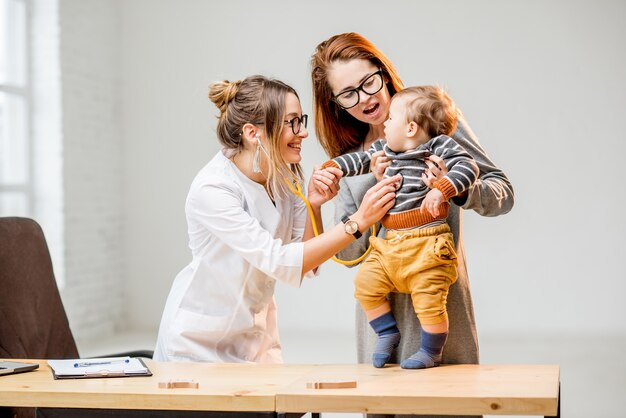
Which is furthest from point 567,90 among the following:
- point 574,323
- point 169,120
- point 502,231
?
point 169,120

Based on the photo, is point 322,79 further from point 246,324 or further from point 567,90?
point 567,90

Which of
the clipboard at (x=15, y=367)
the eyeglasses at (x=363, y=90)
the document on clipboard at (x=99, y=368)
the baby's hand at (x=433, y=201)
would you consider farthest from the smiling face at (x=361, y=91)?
the clipboard at (x=15, y=367)

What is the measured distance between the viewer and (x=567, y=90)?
725 centimetres

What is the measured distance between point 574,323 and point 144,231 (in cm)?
379

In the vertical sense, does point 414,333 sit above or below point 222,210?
below

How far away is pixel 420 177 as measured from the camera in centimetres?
214

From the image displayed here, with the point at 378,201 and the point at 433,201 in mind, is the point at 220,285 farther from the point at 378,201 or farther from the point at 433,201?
the point at 433,201

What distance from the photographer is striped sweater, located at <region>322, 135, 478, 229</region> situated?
2.04 m

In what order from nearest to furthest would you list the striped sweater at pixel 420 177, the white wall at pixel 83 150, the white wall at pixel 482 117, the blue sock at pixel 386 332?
1. the striped sweater at pixel 420 177
2. the blue sock at pixel 386 332
3. the white wall at pixel 83 150
4. the white wall at pixel 482 117

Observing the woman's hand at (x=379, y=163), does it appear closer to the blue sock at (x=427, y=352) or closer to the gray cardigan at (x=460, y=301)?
the gray cardigan at (x=460, y=301)

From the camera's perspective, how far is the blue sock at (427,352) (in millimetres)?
2064

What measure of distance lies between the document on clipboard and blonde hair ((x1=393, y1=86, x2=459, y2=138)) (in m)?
0.90

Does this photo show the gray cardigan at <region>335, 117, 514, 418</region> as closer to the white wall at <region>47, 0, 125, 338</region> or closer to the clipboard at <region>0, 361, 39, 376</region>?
the clipboard at <region>0, 361, 39, 376</region>

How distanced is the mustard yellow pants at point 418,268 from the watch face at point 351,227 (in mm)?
85
